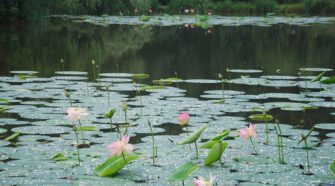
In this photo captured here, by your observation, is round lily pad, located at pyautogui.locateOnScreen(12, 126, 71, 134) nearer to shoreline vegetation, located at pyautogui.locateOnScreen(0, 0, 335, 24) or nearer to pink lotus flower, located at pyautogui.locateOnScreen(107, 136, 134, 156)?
pink lotus flower, located at pyautogui.locateOnScreen(107, 136, 134, 156)

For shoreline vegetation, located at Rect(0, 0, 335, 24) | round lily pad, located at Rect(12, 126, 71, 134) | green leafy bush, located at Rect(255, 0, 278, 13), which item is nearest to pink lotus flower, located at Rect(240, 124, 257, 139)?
round lily pad, located at Rect(12, 126, 71, 134)

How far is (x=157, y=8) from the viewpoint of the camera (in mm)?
25312

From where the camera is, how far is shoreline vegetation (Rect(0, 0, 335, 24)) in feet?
45.8

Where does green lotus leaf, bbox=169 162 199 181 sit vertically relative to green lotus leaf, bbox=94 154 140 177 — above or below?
above

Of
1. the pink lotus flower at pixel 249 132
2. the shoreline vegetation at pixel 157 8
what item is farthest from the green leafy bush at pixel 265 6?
the pink lotus flower at pixel 249 132

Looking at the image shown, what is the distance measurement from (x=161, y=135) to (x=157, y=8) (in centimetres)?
2226

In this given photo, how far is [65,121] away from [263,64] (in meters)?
4.44

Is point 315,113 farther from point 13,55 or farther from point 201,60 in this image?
point 13,55

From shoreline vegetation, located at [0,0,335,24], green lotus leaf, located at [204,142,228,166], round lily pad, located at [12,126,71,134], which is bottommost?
round lily pad, located at [12,126,71,134]

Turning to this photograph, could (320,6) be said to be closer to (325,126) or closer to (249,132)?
(325,126)

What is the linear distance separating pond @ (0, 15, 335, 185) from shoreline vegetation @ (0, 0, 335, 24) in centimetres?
484

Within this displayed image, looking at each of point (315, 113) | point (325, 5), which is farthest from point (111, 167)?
point (325, 5)

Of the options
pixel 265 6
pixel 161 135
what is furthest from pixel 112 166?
pixel 265 6

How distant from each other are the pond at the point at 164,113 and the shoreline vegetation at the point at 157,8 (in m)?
4.84
